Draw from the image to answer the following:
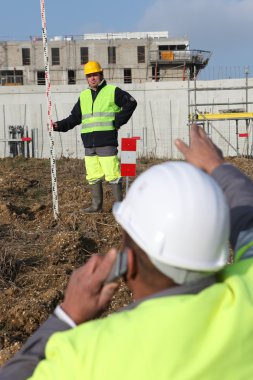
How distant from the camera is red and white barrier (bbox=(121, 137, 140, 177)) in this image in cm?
641

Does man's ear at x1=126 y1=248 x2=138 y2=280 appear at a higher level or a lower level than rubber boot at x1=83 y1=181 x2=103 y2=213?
higher

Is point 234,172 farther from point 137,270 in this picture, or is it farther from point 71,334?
point 71,334

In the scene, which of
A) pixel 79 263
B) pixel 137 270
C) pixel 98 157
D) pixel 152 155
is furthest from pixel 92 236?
pixel 152 155

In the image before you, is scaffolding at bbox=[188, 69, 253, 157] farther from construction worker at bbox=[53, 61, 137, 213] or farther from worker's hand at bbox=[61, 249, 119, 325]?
worker's hand at bbox=[61, 249, 119, 325]

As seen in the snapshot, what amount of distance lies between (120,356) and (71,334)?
0.12 meters

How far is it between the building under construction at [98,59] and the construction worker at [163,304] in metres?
46.3

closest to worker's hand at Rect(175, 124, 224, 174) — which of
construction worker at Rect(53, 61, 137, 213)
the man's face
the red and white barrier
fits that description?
the red and white barrier

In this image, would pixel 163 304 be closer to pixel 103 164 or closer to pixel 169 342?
pixel 169 342

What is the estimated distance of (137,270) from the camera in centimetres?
111

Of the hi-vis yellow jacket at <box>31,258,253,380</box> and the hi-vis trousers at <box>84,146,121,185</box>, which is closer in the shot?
the hi-vis yellow jacket at <box>31,258,253,380</box>

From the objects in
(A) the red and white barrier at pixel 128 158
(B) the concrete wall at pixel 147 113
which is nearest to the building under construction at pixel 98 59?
(B) the concrete wall at pixel 147 113

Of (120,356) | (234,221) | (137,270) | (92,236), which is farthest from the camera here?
(92,236)

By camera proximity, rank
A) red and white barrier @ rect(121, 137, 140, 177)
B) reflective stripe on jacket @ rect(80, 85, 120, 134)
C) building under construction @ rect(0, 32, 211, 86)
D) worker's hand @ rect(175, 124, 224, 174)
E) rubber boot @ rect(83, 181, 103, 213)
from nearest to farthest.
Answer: worker's hand @ rect(175, 124, 224, 174), red and white barrier @ rect(121, 137, 140, 177), reflective stripe on jacket @ rect(80, 85, 120, 134), rubber boot @ rect(83, 181, 103, 213), building under construction @ rect(0, 32, 211, 86)

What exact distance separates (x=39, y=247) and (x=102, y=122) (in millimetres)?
1932
